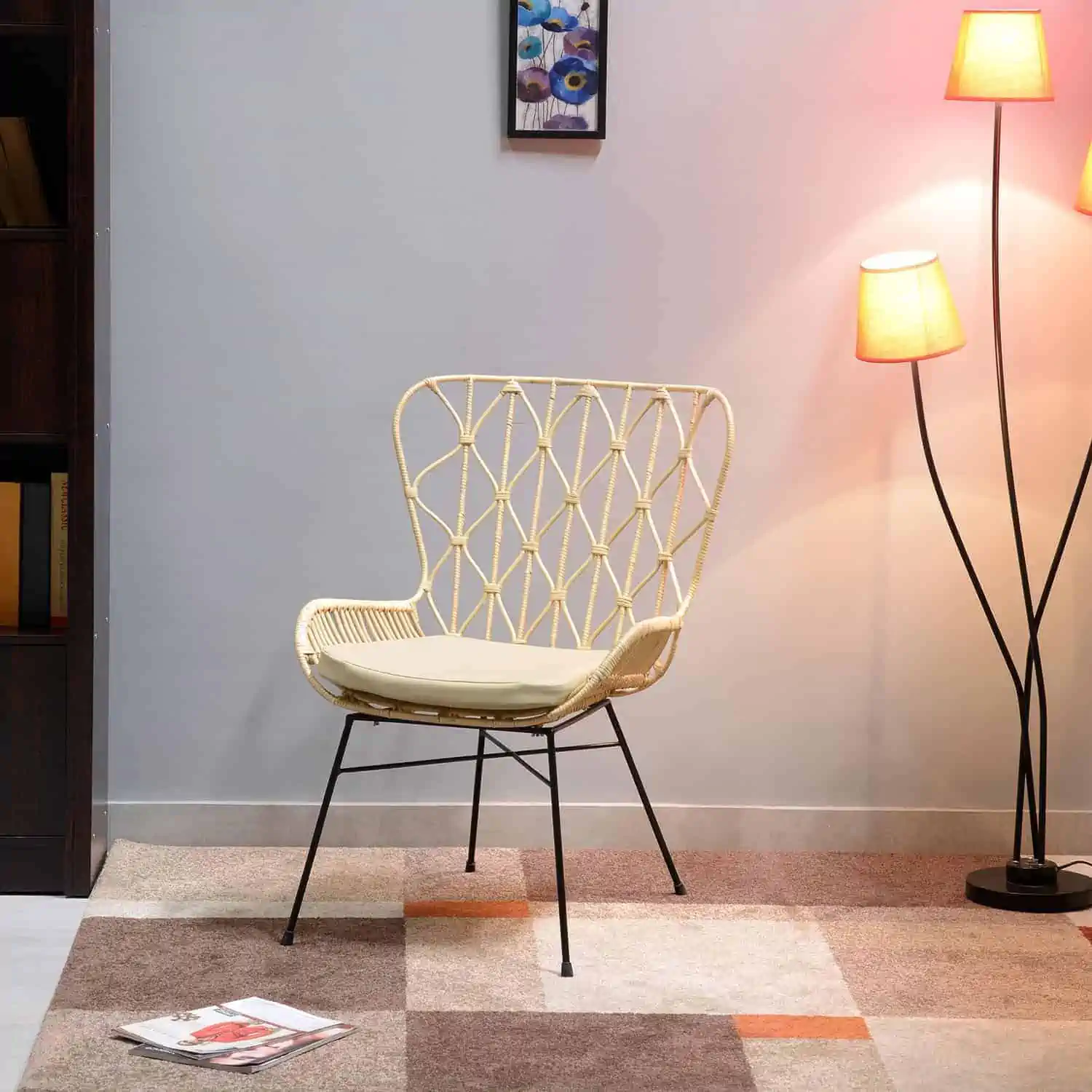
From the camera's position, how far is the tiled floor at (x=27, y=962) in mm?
1984

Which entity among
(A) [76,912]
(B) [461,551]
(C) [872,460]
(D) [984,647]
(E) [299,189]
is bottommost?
(A) [76,912]

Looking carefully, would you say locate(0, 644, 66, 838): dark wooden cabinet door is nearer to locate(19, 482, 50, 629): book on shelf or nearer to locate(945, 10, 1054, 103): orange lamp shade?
locate(19, 482, 50, 629): book on shelf

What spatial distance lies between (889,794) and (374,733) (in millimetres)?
1060

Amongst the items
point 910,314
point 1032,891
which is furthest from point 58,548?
point 1032,891

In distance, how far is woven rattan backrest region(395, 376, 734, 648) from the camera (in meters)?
2.87

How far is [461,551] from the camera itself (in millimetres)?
2824

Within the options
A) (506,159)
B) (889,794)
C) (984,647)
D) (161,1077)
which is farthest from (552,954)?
(506,159)

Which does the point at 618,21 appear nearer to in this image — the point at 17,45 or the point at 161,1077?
the point at 17,45

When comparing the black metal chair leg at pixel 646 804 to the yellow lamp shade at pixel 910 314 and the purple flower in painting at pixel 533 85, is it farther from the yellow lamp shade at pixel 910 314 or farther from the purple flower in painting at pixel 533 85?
the purple flower in painting at pixel 533 85

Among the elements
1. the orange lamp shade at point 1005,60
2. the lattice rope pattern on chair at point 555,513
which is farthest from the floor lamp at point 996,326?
the lattice rope pattern on chair at point 555,513

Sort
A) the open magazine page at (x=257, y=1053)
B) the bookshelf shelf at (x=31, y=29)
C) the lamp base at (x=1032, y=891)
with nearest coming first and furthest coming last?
the open magazine page at (x=257, y=1053) < the bookshelf shelf at (x=31, y=29) < the lamp base at (x=1032, y=891)

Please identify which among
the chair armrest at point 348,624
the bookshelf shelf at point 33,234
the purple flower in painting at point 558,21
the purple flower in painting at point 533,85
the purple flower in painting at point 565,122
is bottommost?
the chair armrest at point 348,624

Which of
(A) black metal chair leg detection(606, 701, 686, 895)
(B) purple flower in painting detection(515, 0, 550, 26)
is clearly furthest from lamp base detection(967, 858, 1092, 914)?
(B) purple flower in painting detection(515, 0, 550, 26)

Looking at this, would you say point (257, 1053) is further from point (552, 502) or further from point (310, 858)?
point (552, 502)
